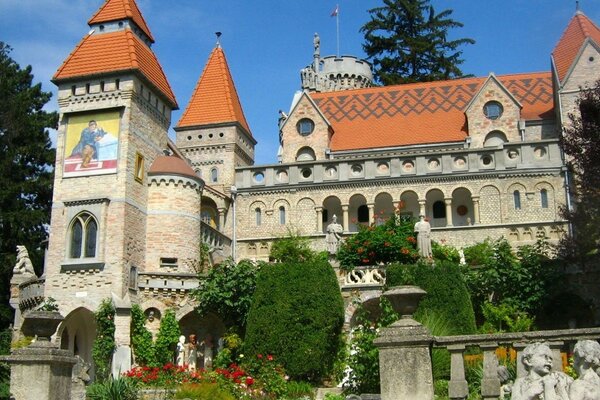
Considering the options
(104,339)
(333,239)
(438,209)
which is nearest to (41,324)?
(104,339)

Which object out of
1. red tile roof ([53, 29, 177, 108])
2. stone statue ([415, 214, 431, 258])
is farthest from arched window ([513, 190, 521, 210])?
red tile roof ([53, 29, 177, 108])

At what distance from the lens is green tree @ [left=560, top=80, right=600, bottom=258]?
848 inches

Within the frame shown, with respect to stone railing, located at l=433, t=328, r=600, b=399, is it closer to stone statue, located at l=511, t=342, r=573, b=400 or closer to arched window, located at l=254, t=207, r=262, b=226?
Result: stone statue, located at l=511, t=342, r=573, b=400

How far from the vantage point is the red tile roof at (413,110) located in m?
37.8

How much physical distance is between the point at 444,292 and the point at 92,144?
16582mm

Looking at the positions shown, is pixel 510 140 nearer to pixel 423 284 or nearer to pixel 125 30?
pixel 423 284

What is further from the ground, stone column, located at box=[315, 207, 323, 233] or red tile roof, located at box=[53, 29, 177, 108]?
red tile roof, located at box=[53, 29, 177, 108]

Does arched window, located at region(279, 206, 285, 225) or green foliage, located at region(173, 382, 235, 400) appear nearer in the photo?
green foliage, located at region(173, 382, 235, 400)

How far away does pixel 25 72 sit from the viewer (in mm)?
43312

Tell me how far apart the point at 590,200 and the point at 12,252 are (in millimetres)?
29758

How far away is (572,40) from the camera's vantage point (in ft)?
118

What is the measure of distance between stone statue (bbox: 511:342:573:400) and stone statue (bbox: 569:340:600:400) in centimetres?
11

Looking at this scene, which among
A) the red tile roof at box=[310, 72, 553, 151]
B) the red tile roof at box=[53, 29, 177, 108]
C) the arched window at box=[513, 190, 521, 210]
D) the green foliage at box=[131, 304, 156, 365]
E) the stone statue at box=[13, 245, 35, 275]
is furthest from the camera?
the red tile roof at box=[310, 72, 553, 151]

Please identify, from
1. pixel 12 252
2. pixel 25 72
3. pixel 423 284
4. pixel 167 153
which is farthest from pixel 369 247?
pixel 25 72
